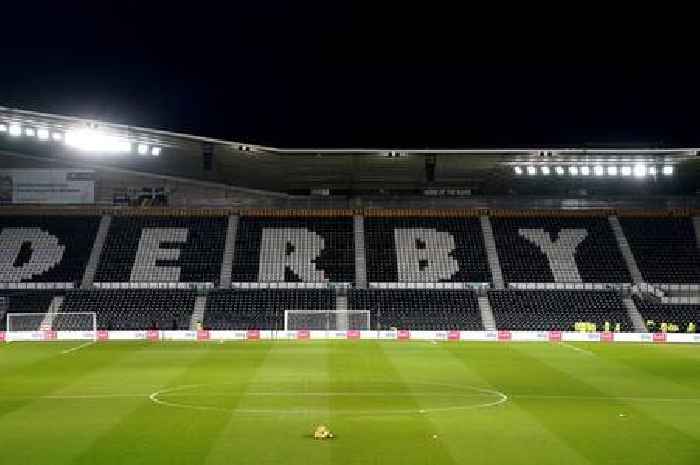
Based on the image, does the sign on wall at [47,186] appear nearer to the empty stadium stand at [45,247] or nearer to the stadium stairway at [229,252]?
the empty stadium stand at [45,247]

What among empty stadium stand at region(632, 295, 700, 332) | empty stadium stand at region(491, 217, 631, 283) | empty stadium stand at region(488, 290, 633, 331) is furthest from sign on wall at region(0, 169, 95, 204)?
empty stadium stand at region(632, 295, 700, 332)

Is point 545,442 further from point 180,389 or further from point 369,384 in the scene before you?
point 180,389

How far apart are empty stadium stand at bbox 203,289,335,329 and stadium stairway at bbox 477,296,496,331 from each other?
28.1ft

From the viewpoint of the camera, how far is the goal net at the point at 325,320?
2048 inches

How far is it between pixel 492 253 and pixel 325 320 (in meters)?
13.8

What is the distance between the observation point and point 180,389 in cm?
2894

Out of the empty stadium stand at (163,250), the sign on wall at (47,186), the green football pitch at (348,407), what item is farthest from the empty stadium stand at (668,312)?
the sign on wall at (47,186)

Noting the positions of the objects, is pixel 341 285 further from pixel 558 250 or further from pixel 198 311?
pixel 558 250

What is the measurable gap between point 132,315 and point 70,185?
14.5 m

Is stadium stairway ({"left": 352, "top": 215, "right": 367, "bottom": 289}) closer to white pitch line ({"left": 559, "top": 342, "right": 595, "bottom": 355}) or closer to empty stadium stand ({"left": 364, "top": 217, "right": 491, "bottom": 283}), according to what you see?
empty stadium stand ({"left": 364, "top": 217, "right": 491, "bottom": 283})

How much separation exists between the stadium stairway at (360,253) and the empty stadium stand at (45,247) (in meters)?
16.7

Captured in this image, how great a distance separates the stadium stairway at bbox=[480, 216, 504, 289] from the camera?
58.5 metres

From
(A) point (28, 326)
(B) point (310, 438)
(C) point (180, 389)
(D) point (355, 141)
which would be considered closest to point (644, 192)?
(D) point (355, 141)

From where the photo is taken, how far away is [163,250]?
60.7 metres
